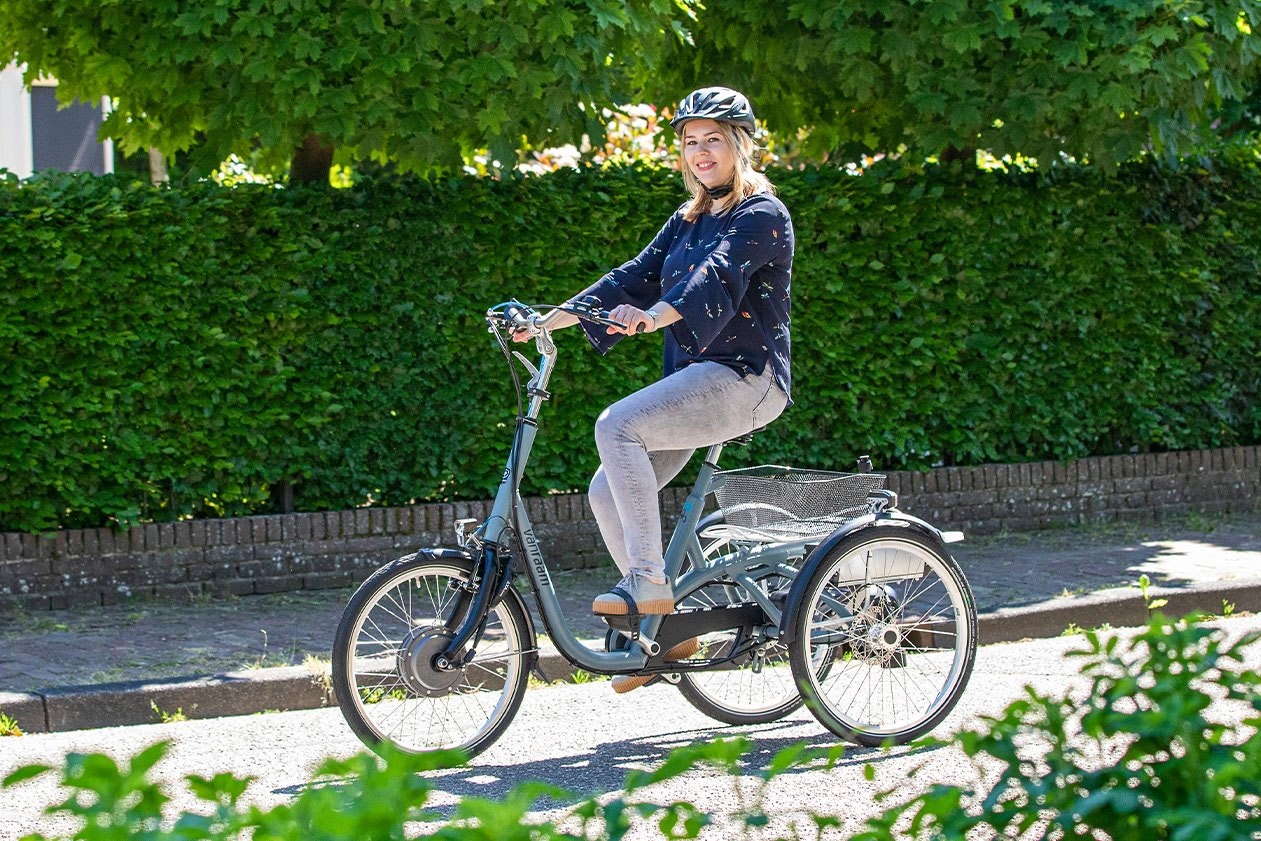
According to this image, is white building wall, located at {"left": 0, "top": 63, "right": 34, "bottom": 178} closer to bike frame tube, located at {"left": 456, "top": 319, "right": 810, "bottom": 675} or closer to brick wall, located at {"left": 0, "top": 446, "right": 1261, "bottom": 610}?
brick wall, located at {"left": 0, "top": 446, "right": 1261, "bottom": 610}

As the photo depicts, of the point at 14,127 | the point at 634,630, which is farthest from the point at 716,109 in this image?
the point at 14,127

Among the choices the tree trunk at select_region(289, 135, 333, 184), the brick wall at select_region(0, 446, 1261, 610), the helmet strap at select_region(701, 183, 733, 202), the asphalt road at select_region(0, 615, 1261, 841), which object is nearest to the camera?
the asphalt road at select_region(0, 615, 1261, 841)

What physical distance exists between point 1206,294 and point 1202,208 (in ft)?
1.88

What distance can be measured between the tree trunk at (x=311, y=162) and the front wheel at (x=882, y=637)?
4.66 meters

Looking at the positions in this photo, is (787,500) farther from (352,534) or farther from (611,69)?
(352,534)

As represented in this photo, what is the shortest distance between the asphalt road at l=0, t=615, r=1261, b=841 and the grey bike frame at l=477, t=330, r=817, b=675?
0.33m

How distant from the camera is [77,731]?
5793 millimetres

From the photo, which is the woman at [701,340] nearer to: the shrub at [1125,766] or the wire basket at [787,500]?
the wire basket at [787,500]

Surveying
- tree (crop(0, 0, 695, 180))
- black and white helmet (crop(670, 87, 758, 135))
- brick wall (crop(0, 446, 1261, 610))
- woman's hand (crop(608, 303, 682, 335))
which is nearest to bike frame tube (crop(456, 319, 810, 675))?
woman's hand (crop(608, 303, 682, 335))

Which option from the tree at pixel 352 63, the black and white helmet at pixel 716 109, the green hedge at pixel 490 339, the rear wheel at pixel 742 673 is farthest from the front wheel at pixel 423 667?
the green hedge at pixel 490 339

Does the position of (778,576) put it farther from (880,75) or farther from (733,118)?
(880,75)

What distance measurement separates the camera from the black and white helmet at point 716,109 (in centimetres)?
497

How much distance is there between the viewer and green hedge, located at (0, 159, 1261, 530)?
26.0 ft

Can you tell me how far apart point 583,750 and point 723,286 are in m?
1.54
